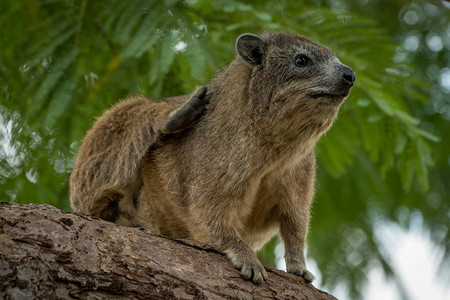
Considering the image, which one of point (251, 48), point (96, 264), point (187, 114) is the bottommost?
point (187, 114)

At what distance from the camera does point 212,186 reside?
7.34 m

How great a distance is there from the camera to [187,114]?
782 cm

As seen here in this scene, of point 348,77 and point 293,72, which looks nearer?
point 348,77

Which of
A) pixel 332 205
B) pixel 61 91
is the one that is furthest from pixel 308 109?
pixel 332 205

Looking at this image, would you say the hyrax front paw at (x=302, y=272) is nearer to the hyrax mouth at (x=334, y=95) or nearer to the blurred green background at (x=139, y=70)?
the hyrax mouth at (x=334, y=95)

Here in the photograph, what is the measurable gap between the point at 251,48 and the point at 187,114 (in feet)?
3.76

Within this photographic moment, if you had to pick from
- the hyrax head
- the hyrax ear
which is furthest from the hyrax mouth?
the hyrax ear

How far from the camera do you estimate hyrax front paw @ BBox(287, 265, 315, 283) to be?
23.0ft

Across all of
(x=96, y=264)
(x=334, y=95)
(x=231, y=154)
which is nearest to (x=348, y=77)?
(x=334, y=95)

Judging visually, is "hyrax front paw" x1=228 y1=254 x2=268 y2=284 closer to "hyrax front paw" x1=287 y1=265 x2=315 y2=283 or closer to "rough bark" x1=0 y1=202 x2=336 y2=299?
"rough bark" x1=0 y1=202 x2=336 y2=299

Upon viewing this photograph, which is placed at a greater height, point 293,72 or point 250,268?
point 293,72

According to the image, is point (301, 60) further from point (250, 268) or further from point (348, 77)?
point (250, 268)

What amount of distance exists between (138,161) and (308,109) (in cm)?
227

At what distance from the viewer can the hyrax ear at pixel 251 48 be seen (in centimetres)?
784
